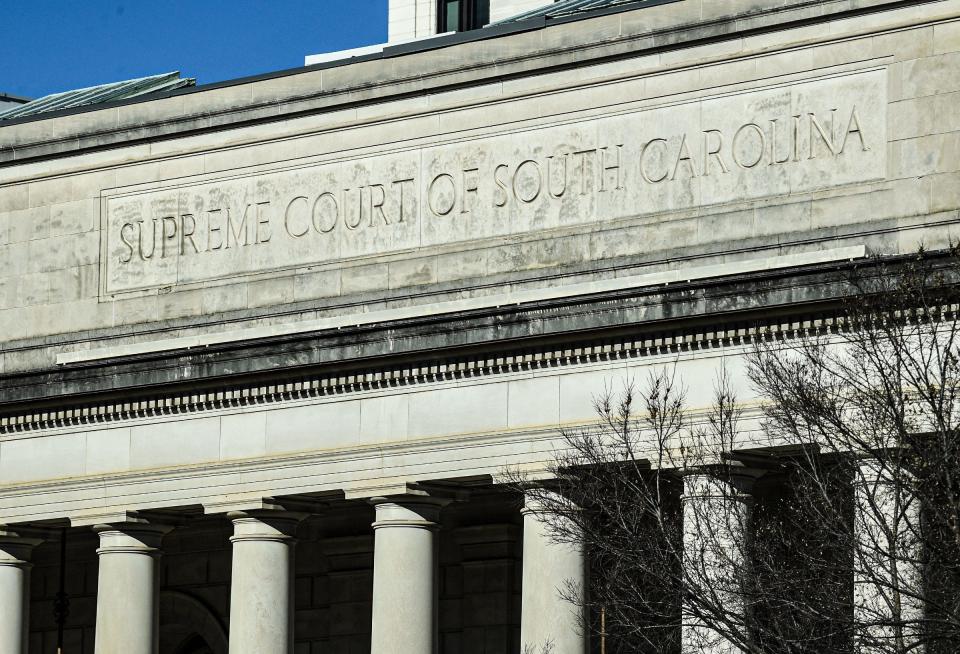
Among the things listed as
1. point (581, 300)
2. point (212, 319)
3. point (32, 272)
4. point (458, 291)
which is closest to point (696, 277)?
point (581, 300)

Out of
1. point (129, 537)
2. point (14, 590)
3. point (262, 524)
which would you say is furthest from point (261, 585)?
point (14, 590)

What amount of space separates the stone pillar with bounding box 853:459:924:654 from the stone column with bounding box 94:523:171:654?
2214cm

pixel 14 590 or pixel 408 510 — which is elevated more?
pixel 408 510

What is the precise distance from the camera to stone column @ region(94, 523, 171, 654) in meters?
70.3

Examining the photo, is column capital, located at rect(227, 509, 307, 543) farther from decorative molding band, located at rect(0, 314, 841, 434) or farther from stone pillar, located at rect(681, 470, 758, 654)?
stone pillar, located at rect(681, 470, 758, 654)

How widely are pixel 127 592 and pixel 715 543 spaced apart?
22.0m

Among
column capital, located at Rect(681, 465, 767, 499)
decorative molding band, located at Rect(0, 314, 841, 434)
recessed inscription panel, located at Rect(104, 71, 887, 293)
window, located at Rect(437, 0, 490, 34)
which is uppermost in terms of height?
window, located at Rect(437, 0, 490, 34)

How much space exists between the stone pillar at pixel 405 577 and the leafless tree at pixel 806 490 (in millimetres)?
4177

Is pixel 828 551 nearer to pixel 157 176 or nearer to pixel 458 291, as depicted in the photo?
pixel 458 291

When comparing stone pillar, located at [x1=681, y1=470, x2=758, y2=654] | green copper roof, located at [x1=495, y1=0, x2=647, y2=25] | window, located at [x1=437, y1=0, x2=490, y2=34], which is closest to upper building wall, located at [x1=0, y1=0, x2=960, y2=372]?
green copper roof, located at [x1=495, y1=0, x2=647, y2=25]

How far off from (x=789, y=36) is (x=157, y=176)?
1853 cm

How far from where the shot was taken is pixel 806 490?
51812mm

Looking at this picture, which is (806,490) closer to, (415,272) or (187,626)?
(415,272)

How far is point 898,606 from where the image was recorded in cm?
4897
